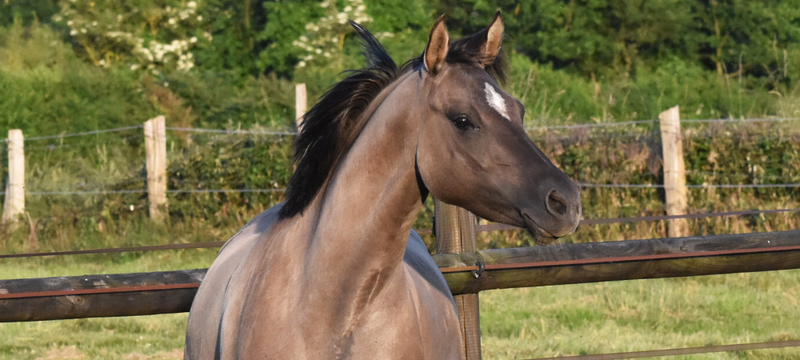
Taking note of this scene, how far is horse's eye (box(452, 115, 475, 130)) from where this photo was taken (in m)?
2.39

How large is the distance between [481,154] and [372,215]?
0.34 m

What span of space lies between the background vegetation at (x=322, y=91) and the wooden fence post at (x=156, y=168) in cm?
23

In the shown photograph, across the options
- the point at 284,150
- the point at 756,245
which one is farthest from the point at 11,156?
the point at 756,245

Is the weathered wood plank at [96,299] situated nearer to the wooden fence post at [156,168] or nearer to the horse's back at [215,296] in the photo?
the horse's back at [215,296]

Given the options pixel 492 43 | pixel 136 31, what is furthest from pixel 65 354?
pixel 136 31

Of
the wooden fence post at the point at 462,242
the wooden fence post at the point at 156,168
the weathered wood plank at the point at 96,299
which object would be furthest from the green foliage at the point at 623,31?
the weathered wood plank at the point at 96,299

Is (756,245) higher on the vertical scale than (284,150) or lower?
lower

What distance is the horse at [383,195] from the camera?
2.36 m

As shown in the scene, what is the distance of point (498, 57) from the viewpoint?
106 inches

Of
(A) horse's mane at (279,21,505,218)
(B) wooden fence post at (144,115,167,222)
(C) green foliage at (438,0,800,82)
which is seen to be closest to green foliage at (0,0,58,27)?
(C) green foliage at (438,0,800,82)

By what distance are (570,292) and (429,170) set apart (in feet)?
19.9

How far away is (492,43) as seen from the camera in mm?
2621

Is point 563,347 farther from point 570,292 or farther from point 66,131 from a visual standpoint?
point 66,131

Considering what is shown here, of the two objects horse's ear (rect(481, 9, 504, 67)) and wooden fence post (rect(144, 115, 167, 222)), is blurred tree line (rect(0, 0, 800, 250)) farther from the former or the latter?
horse's ear (rect(481, 9, 504, 67))
